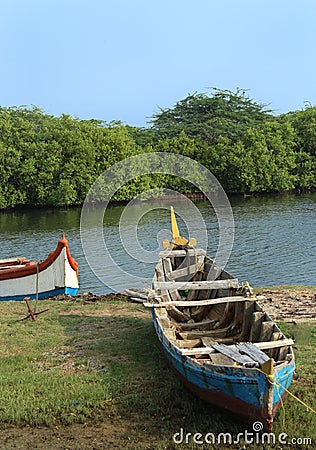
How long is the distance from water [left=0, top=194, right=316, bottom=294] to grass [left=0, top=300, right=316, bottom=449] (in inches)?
319

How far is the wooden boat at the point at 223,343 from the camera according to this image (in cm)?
604

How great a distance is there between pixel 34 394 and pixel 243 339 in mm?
3177

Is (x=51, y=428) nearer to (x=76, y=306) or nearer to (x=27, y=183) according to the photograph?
(x=76, y=306)

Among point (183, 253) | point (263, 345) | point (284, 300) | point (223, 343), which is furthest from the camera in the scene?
point (284, 300)

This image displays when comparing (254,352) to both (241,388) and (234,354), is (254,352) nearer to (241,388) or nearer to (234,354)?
(234,354)

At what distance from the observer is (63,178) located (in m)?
52.4

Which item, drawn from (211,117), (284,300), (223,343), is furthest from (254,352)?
(211,117)

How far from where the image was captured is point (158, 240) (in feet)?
95.3

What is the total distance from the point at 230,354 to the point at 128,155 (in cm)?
5023

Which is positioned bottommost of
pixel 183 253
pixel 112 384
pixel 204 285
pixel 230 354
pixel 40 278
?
pixel 112 384

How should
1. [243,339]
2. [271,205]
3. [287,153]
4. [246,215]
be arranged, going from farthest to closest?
1. [287,153]
2. [271,205]
3. [246,215]
4. [243,339]

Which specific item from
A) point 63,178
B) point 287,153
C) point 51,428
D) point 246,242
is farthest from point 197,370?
point 287,153

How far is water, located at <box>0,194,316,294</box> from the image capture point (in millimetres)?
20219

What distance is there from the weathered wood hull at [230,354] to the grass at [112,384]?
1.27 feet
